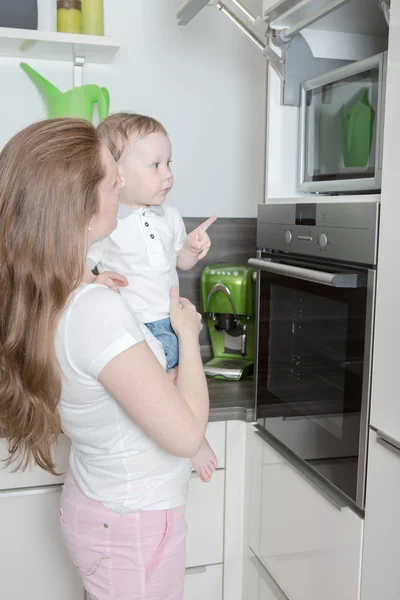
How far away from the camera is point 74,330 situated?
1.06 meters

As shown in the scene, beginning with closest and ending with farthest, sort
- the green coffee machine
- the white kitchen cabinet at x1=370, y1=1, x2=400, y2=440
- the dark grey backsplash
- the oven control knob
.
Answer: the white kitchen cabinet at x1=370, y1=1, x2=400, y2=440
the oven control knob
the green coffee machine
the dark grey backsplash

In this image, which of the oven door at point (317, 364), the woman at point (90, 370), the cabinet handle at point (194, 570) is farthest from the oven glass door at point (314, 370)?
the cabinet handle at point (194, 570)

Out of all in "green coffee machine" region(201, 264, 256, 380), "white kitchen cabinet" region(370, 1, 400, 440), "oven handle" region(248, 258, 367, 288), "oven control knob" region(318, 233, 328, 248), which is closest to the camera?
"white kitchen cabinet" region(370, 1, 400, 440)

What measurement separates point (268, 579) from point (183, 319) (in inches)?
35.9

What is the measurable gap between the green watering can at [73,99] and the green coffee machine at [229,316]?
599mm

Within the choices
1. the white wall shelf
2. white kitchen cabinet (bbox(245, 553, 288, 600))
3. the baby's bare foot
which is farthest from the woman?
the white wall shelf

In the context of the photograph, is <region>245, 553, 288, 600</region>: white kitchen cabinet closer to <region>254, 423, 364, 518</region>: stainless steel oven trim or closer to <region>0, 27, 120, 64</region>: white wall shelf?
<region>254, 423, 364, 518</region>: stainless steel oven trim

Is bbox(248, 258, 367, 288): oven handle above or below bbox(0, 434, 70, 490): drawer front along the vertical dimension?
above

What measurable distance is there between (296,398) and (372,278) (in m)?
0.47

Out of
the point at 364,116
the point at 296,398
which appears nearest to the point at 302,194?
the point at 364,116

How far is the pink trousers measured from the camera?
1231mm

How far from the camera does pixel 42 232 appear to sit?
102 cm

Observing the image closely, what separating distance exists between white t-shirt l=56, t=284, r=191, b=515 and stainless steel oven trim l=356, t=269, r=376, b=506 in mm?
334

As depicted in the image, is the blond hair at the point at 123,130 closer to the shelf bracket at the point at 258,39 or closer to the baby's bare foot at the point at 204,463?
the shelf bracket at the point at 258,39
